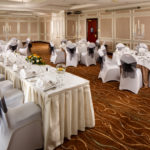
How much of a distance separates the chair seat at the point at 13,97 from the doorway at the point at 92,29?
10.6m

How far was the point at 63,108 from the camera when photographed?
248 cm

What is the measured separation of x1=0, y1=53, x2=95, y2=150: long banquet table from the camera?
7.83 ft

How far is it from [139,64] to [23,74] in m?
3.16

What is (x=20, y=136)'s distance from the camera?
2.28 m

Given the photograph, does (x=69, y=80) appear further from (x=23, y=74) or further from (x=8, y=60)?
(x=8, y=60)

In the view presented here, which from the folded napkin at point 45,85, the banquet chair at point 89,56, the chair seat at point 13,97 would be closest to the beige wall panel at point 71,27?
the banquet chair at point 89,56

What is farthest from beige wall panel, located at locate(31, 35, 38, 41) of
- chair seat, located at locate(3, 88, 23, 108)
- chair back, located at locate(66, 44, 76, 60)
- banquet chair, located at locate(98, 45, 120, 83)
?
chair seat, located at locate(3, 88, 23, 108)

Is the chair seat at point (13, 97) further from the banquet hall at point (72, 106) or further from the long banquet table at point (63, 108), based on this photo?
the long banquet table at point (63, 108)

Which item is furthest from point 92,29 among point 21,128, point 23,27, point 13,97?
point 21,128

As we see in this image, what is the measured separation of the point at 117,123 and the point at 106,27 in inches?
381

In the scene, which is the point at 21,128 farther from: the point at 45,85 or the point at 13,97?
the point at 13,97

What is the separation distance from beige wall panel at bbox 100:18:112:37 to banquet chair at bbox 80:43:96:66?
4.57 metres

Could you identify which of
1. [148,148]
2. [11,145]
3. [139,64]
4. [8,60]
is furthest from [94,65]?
[11,145]

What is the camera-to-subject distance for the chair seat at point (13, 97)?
3.05 metres
